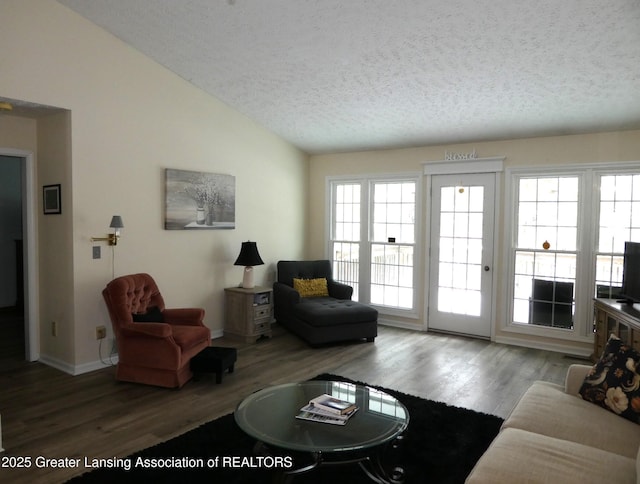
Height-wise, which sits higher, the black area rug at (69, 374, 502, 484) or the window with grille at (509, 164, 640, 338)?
the window with grille at (509, 164, 640, 338)

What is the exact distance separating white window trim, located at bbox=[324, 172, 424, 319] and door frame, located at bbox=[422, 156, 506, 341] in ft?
0.34

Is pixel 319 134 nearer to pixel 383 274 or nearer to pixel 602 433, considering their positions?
pixel 383 274

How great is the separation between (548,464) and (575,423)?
55cm

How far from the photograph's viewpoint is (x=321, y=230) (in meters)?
7.10

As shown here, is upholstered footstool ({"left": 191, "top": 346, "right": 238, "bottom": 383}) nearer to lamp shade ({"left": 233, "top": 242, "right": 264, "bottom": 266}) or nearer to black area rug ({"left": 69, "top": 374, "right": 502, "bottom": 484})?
black area rug ({"left": 69, "top": 374, "right": 502, "bottom": 484})

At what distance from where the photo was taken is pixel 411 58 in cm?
406

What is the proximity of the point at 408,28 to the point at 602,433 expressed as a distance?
3.06 m

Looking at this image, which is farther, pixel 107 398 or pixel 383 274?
pixel 383 274

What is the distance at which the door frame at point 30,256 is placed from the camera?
4.55m

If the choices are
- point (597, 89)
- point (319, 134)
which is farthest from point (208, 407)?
point (597, 89)

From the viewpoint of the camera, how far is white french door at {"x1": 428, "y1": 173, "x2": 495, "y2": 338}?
5.70 meters

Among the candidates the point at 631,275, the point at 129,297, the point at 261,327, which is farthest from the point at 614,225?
the point at 129,297

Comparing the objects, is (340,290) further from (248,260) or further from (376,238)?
(248,260)

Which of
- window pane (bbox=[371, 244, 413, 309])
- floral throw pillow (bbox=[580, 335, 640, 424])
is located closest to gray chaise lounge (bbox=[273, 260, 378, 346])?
window pane (bbox=[371, 244, 413, 309])
